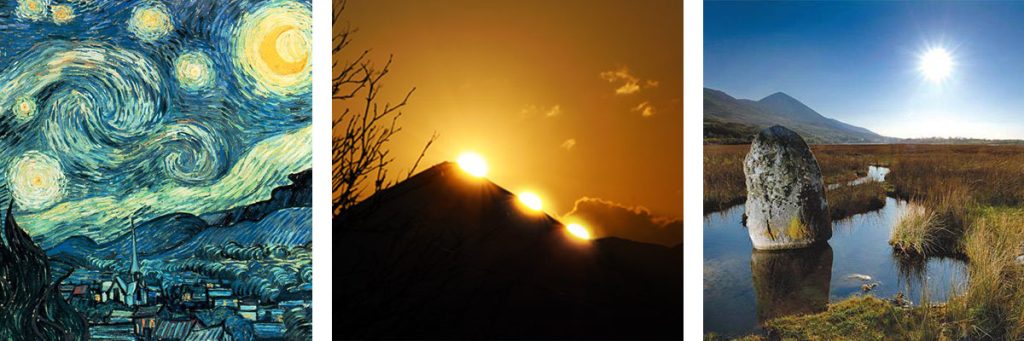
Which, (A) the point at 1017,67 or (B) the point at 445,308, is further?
(B) the point at 445,308

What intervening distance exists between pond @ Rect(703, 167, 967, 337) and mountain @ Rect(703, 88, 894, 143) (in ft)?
0.86

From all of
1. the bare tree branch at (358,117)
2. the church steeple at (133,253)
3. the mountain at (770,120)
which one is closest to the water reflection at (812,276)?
the mountain at (770,120)

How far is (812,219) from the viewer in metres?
3.49

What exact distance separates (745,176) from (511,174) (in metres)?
1.26

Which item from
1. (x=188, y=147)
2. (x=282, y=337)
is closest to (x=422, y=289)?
(x=282, y=337)

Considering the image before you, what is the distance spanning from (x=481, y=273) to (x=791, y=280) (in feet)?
5.40

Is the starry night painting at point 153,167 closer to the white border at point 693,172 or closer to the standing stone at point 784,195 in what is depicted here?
the white border at point 693,172

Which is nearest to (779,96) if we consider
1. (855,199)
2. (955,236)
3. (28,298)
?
(855,199)

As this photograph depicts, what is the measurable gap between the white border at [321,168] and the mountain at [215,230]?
0.06 metres

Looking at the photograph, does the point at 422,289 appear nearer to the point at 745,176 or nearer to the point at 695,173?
the point at 695,173

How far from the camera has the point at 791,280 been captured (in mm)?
3469

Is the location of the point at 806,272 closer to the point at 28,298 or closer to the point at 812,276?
the point at 812,276

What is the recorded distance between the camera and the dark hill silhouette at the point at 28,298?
11.1ft

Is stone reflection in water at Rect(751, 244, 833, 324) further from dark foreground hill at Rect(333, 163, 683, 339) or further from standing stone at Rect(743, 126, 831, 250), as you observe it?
dark foreground hill at Rect(333, 163, 683, 339)
